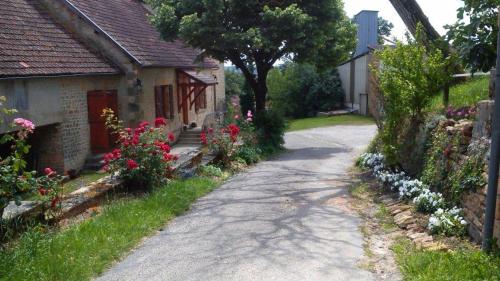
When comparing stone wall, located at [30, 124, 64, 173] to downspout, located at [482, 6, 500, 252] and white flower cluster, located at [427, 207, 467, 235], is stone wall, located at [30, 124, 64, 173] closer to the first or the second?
white flower cluster, located at [427, 207, 467, 235]

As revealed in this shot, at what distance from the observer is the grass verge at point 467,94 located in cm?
896

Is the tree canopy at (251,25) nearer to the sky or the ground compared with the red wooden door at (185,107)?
nearer to the sky

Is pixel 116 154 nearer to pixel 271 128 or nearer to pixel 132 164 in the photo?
pixel 132 164

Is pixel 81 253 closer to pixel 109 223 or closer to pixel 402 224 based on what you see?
pixel 109 223

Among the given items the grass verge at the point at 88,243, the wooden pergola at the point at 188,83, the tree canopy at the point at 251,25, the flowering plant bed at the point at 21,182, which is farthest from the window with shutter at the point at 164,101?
the flowering plant bed at the point at 21,182

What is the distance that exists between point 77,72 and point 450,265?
1339 centimetres

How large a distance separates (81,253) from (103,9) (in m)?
16.3

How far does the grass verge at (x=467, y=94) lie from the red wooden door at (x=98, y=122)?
11.3m

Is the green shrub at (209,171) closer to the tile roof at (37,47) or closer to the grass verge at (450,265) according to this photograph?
the tile roof at (37,47)

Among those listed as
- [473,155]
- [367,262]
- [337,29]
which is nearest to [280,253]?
[367,262]

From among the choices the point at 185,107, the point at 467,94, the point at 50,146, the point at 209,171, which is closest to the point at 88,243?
the point at 209,171

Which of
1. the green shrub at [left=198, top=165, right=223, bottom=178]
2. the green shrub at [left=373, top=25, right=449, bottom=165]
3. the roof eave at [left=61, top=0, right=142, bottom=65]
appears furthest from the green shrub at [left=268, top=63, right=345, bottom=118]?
the green shrub at [left=373, top=25, right=449, bottom=165]

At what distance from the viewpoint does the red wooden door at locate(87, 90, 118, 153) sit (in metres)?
17.6

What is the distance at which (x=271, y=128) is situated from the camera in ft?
68.4
